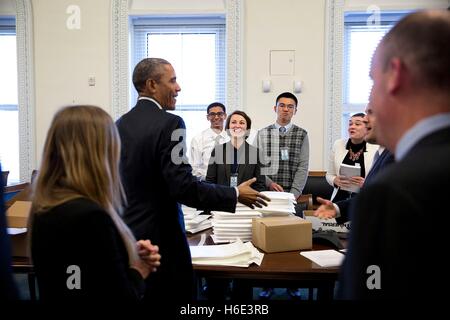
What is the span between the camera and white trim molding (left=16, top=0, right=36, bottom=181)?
4625 mm

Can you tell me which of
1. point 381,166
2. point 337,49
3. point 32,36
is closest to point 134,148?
point 381,166

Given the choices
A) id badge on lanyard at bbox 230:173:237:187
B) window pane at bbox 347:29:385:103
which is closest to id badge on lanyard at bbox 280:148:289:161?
id badge on lanyard at bbox 230:173:237:187

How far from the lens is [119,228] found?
3.36ft

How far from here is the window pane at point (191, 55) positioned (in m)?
4.77

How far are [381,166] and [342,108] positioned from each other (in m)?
3.16

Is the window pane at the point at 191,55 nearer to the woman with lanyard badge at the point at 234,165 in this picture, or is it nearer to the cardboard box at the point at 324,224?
the woman with lanyard badge at the point at 234,165

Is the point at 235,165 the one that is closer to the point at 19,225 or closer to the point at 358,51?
the point at 19,225

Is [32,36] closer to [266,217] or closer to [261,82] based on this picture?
[261,82]

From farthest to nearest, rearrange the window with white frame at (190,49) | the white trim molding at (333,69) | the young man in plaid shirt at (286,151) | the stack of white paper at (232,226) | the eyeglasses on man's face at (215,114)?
1. the window with white frame at (190,49)
2. the white trim molding at (333,69)
3. the eyeglasses on man's face at (215,114)
4. the young man in plaid shirt at (286,151)
5. the stack of white paper at (232,226)

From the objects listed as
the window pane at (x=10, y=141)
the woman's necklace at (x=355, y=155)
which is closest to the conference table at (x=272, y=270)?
the woman's necklace at (x=355, y=155)

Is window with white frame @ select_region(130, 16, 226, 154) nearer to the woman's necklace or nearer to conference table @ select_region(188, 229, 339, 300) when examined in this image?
the woman's necklace

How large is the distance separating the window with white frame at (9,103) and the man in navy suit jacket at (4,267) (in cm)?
464

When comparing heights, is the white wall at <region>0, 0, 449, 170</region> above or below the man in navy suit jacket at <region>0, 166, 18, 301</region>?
above

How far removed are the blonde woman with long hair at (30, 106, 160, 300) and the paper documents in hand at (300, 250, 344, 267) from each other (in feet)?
2.64
